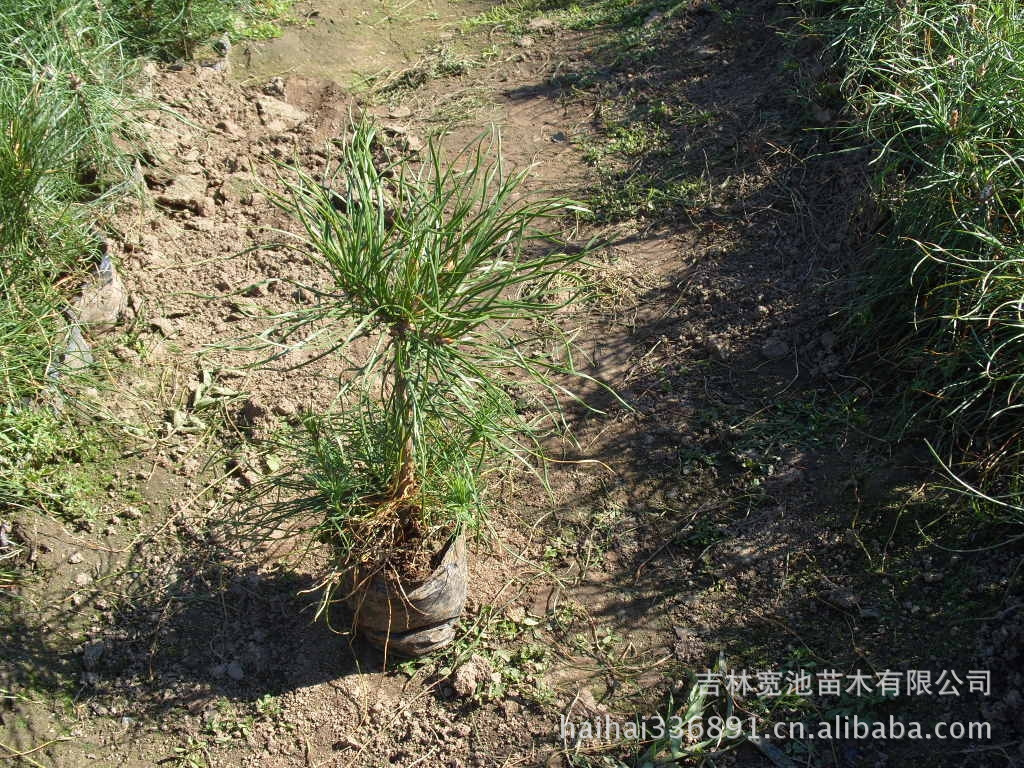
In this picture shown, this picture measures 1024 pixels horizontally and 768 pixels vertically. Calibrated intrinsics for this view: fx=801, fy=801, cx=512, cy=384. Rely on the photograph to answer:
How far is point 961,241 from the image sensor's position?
268cm

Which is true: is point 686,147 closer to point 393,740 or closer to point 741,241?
point 741,241

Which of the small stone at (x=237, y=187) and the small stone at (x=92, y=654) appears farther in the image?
the small stone at (x=237, y=187)

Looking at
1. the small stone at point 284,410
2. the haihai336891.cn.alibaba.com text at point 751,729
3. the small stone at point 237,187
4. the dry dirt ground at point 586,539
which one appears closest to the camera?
the haihai336891.cn.alibaba.com text at point 751,729

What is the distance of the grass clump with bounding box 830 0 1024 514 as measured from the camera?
2482 mm

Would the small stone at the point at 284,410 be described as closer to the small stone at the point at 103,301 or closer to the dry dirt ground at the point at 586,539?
the dry dirt ground at the point at 586,539

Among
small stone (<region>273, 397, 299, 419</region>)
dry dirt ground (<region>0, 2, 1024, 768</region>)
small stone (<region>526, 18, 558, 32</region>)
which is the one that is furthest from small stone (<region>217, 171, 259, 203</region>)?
small stone (<region>526, 18, 558, 32</region>)

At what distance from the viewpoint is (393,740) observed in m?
2.30

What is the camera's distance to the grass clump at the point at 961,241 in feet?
8.14

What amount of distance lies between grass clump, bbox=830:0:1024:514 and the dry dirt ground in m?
0.19

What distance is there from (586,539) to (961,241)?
1.61 metres

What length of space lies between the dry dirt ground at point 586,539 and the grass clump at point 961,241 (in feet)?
0.61

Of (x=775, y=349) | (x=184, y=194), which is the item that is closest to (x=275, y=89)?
(x=184, y=194)

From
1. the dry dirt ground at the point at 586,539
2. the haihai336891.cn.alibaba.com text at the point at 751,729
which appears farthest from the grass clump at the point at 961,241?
the haihai336891.cn.alibaba.com text at the point at 751,729

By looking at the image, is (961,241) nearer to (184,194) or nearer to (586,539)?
(586,539)
